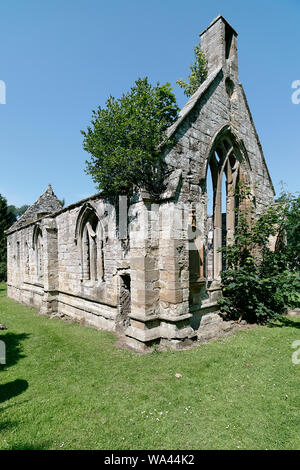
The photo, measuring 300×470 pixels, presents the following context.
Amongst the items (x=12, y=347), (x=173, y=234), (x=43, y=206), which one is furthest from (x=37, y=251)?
(x=173, y=234)

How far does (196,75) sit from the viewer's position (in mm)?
11484

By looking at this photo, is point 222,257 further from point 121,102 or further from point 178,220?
point 121,102

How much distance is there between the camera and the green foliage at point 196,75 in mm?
11164

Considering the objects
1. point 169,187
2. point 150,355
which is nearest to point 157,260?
point 169,187

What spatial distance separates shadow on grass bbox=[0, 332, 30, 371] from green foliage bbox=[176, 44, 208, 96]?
44.2 feet

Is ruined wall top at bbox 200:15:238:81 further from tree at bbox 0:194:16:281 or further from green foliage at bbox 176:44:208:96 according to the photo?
tree at bbox 0:194:16:281

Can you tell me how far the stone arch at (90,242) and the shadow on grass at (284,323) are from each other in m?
5.49

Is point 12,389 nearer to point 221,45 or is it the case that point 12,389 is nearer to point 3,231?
point 221,45

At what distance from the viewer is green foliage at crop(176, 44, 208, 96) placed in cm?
1116

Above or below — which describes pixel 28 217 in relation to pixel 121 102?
below

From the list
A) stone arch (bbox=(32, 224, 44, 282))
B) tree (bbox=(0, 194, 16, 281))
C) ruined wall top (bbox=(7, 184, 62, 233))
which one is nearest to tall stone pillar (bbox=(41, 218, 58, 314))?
stone arch (bbox=(32, 224, 44, 282))

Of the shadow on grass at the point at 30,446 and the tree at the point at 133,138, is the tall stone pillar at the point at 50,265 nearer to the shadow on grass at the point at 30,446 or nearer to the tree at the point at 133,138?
the tree at the point at 133,138

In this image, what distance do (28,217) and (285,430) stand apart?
53.6ft

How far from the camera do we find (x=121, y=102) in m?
5.30
